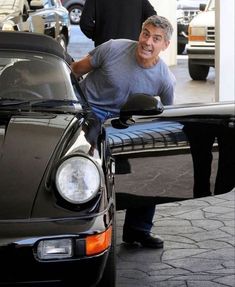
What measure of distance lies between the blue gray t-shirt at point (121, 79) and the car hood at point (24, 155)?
3.69 ft

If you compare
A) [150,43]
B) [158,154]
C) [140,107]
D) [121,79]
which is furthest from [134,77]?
[140,107]

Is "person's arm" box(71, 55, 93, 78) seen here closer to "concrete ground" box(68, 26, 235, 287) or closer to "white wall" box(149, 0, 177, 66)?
"concrete ground" box(68, 26, 235, 287)

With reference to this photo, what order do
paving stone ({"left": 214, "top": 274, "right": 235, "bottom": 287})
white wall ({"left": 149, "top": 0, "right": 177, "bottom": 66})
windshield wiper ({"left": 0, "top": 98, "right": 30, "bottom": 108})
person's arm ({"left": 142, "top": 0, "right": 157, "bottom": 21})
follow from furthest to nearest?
white wall ({"left": 149, "top": 0, "right": 177, "bottom": 66}), person's arm ({"left": 142, "top": 0, "right": 157, "bottom": 21}), paving stone ({"left": 214, "top": 274, "right": 235, "bottom": 287}), windshield wiper ({"left": 0, "top": 98, "right": 30, "bottom": 108})

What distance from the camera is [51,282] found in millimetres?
3404

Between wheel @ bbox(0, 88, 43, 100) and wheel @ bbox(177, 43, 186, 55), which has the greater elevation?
wheel @ bbox(0, 88, 43, 100)

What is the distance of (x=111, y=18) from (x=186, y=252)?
304 cm

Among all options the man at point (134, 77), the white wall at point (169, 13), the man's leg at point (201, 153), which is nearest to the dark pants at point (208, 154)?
the man's leg at point (201, 153)

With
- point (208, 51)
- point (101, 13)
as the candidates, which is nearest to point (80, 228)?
point (101, 13)

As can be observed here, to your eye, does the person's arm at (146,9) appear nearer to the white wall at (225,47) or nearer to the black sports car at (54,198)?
the white wall at (225,47)

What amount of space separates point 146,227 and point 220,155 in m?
0.74

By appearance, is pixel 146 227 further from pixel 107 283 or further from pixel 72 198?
pixel 72 198

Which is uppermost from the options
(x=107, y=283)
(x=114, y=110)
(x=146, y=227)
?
(x=114, y=110)

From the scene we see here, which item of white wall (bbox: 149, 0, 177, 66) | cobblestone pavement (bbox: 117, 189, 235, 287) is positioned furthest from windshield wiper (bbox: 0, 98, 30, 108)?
white wall (bbox: 149, 0, 177, 66)

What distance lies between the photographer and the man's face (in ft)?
17.0
